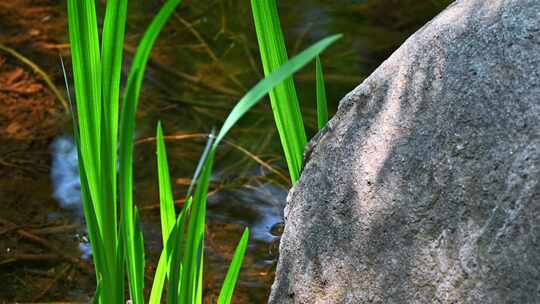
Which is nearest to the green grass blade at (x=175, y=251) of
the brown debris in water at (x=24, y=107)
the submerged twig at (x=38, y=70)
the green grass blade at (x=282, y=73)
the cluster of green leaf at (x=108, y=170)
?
the cluster of green leaf at (x=108, y=170)

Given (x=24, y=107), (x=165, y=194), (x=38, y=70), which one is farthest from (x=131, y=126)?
(x=38, y=70)

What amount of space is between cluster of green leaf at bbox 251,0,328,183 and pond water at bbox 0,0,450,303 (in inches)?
26.9

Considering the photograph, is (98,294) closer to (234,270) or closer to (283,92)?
(234,270)

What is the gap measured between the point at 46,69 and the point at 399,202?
204 cm

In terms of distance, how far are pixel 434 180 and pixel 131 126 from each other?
1.42ft

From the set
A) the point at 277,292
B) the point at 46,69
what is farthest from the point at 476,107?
the point at 46,69

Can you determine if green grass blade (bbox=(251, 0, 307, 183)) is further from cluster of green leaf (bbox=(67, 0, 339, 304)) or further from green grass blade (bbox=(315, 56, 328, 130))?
cluster of green leaf (bbox=(67, 0, 339, 304))

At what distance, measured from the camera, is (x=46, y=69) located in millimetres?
3072

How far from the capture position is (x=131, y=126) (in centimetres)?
123

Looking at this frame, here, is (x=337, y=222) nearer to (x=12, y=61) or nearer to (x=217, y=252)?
(x=217, y=252)

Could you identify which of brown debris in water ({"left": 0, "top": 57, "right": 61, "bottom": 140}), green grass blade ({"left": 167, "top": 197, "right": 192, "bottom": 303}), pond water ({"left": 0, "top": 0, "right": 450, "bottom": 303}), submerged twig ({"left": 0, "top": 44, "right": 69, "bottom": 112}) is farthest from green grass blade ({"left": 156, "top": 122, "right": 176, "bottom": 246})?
submerged twig ({"left": 0, "top": 44, "right": 69, "bottom": 112})

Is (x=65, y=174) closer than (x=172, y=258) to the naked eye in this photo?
No

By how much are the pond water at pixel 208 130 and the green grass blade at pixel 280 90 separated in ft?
2.24

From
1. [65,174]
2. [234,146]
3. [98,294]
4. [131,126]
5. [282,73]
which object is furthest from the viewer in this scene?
[234,146]
